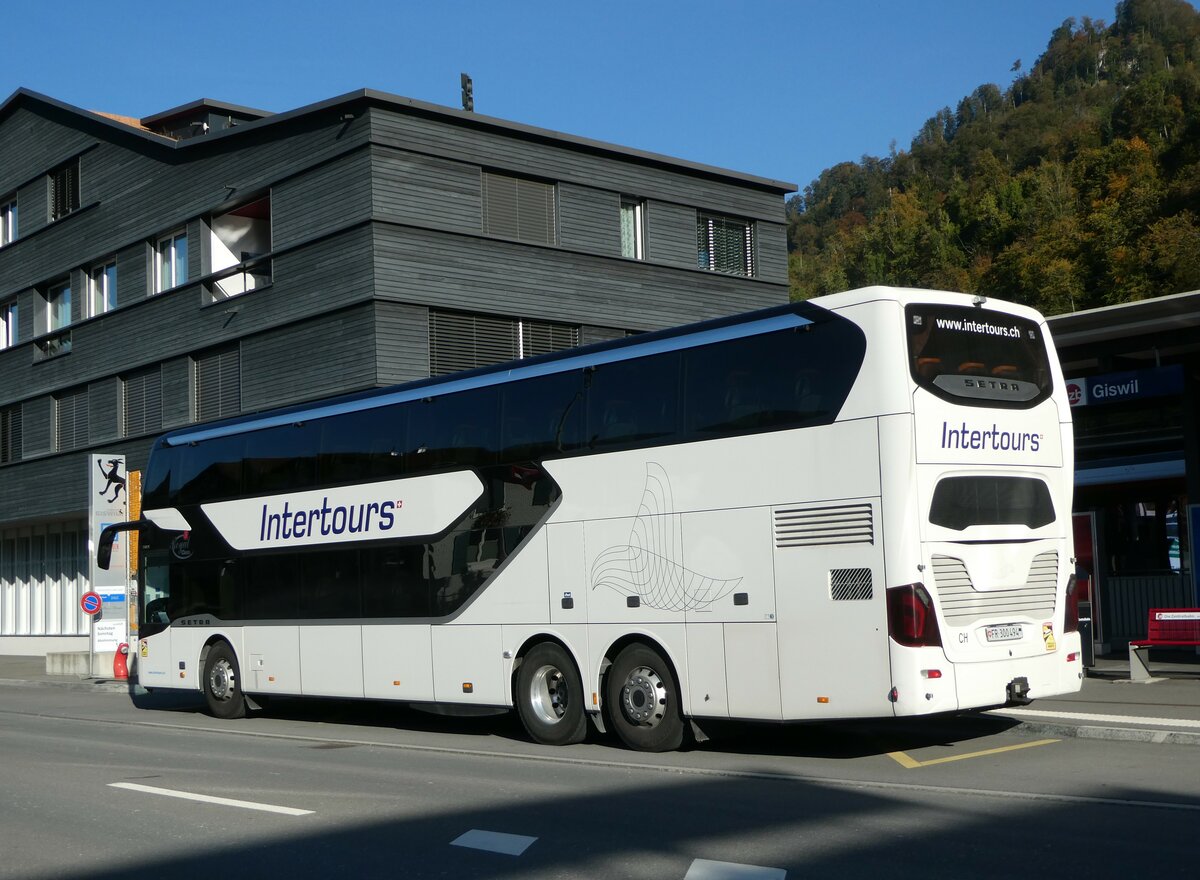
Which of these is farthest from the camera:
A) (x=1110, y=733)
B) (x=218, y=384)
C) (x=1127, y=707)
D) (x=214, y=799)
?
(x=218, y=384)

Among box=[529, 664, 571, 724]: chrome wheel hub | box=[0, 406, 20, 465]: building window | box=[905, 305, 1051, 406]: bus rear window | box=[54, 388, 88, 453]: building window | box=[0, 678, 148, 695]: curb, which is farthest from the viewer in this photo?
box=[0, 406, 20, 465]: building window

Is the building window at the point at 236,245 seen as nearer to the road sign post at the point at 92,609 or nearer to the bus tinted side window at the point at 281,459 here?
the road sign post at the point at 92,609

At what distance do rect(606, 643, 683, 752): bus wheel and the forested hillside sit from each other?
55478 millimetres

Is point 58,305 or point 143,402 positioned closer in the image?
point 143,402

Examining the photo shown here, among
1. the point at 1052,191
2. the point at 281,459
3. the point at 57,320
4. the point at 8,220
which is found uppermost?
the point at 1052,191

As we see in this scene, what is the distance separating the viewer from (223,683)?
1955cm

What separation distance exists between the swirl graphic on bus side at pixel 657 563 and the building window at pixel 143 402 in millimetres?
22349

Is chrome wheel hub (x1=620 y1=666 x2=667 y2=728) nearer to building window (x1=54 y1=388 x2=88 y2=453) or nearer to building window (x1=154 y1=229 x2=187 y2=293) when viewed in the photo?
building window (x1=154 y1=229 x2=187 y2=293)

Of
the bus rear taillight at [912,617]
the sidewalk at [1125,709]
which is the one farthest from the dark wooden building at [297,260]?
the bus rear taillight at [912,617]

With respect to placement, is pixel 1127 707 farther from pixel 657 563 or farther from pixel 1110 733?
pixel 657 563

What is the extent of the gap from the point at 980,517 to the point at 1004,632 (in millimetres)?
1038

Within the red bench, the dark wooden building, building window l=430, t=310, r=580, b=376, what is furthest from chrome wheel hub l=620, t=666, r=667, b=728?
the dark wooden building

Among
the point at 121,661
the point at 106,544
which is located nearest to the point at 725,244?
the point at 121,661

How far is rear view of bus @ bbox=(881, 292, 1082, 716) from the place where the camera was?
1138cm
